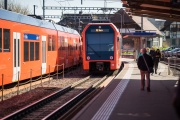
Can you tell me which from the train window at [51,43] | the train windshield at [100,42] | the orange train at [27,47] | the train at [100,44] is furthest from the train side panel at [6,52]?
the train windshield at [100,42]

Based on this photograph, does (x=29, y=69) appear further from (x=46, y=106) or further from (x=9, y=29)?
(x=46, y=106)

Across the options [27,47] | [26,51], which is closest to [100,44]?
[27,47]

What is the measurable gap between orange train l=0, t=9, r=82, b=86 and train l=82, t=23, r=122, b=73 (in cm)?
193

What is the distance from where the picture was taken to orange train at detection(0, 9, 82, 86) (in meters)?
13.5

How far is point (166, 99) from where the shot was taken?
11.7 m

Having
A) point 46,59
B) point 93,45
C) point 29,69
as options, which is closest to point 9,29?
point 29,69

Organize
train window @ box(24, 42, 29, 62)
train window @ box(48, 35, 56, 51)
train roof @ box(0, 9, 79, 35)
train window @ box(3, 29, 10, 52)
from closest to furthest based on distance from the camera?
train window @ box(3, 29, 10, 52)
train roof @ box(0, 9, 79, 35)
train window @ box(24, 42, 29, 62)
train window @ box(48, 35, 56, 51)

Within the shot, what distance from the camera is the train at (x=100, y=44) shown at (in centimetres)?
2275

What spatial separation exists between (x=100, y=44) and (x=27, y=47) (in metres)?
7.57

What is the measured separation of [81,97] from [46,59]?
6.38m

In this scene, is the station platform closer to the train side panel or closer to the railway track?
the railway track

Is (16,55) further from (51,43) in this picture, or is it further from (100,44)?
(100,44)

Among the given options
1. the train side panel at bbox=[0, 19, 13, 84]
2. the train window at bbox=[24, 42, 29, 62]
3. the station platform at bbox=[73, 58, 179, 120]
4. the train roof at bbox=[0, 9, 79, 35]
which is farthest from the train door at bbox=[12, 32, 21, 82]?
the station platform at bbox=[73, 58, 179, 120]

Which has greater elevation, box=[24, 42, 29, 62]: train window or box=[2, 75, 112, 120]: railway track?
box=[24, 42, 29, 62]: train window
